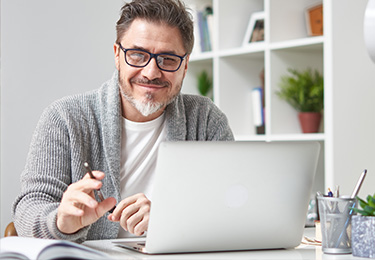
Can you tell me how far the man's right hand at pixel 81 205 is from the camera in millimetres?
1230

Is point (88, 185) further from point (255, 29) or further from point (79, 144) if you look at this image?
point (255, 29)

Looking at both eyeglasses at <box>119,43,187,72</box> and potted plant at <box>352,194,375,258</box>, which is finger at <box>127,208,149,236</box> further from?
eyeglasses at <box>119,43,187,72</box>

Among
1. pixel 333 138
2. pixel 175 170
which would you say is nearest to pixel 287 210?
pixel 175 170

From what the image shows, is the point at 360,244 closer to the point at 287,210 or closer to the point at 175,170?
the point at 287,210

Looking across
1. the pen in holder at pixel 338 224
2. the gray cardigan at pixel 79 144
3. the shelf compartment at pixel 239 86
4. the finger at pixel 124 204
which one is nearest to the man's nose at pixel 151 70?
the gray cardigan at pixel 79 144

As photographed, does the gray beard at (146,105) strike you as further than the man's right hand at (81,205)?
Yes

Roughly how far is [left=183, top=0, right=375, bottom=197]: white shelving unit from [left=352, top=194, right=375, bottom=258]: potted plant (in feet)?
4.65

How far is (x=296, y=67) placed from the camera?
301cm

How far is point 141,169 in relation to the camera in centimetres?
192

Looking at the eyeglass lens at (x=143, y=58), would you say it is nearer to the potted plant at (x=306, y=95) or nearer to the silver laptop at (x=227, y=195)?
the silver laptop at (x=227, y=195)

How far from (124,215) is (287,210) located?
1.25ft

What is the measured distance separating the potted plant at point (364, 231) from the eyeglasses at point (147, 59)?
860mm

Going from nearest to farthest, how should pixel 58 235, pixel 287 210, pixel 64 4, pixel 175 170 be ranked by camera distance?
pixel 175 170
pixel 287 210
pixel 58 235
pixel 64 4

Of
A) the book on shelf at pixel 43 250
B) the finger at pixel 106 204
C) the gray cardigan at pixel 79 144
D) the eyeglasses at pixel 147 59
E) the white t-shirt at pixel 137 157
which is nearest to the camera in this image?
the book on shelf at pixel 43 250
